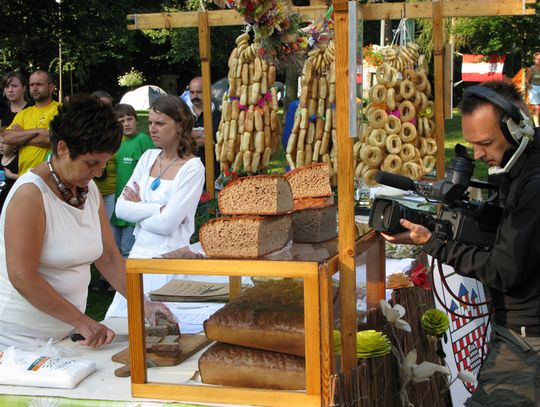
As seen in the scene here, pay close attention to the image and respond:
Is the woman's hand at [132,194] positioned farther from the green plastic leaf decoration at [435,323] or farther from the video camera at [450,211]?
the video camera at [450,211]

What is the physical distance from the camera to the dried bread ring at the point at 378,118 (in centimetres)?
514

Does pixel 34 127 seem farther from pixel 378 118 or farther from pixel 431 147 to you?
pixel 431 147

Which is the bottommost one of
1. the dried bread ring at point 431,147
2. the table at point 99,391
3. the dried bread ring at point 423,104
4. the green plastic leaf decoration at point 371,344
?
the table at point 99,391

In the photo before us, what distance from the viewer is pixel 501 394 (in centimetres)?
219

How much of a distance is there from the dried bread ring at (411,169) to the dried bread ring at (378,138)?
0.66ft

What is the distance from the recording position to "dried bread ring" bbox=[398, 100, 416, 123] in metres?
5.14

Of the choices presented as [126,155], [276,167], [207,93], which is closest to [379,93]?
[207,93]

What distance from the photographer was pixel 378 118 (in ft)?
17.0

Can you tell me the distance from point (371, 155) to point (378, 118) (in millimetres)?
275

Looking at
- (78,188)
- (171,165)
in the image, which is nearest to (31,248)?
(78,188)

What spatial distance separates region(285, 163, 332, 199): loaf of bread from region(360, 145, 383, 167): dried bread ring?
8.90 ft

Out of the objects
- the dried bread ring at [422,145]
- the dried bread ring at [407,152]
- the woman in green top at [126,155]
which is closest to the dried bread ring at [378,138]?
the dried bread ring at [407,152]

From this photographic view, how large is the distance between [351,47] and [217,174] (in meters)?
4.55

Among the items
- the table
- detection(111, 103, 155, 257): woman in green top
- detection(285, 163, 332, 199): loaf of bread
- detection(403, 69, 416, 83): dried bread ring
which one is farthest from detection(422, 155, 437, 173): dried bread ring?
the table
